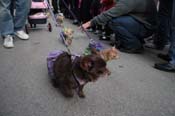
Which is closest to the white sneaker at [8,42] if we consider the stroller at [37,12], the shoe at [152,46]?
the stroller at [37,12]

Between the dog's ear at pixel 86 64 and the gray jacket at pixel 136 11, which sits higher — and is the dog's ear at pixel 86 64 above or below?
above

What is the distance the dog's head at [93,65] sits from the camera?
1603mm

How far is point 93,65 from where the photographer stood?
1.61 meters

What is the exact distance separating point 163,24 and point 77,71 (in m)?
1.94

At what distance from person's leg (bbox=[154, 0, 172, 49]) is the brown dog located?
1.78 meters

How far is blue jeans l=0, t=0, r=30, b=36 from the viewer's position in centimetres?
302

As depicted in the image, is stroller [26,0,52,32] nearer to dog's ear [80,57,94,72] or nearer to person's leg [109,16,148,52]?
person's leg [109,16,148,52]

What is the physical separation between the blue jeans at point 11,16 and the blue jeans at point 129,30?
1060 mm

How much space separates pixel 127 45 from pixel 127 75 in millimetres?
782

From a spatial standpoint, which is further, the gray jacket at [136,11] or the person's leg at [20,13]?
the person's leg at [20,13]

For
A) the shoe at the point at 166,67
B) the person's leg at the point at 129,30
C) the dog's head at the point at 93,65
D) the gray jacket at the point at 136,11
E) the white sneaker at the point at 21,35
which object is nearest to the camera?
the dog's head at the point at 93,65

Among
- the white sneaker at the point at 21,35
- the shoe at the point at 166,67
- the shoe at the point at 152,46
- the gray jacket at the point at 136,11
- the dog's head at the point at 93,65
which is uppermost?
the dog's head at the point at 93,65

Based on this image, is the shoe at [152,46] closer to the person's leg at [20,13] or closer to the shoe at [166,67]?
the shoe at [166,67]

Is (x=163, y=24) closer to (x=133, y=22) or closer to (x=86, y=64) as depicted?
(x=133, y=22)
